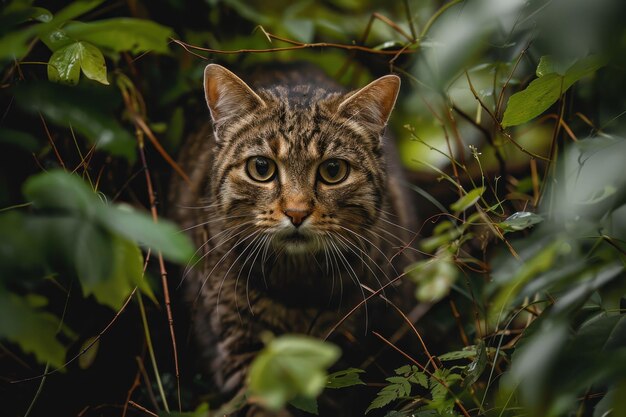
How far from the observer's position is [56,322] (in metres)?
1.73

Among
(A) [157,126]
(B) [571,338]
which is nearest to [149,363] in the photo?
(A) [157,126]

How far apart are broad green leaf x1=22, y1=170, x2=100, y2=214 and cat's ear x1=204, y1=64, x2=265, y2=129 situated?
128cm

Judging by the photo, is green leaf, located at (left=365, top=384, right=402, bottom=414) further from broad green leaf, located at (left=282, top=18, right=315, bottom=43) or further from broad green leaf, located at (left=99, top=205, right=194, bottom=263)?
broad green leaf, located at (left=282, top=18, right=315, bottom=43)

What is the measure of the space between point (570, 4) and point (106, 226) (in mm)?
846

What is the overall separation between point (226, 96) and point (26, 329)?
1457 mm

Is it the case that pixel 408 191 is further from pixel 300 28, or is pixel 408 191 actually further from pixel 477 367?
pixel 477 367

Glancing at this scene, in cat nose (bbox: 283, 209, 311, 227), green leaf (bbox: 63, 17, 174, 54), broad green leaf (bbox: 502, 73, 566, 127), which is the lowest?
cat nose (bbox: 283, 209, 311, 227)

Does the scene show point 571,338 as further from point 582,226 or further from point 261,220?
point 261,220

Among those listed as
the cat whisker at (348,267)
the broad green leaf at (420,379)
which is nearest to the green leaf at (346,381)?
the broad green leaf at (420,379)

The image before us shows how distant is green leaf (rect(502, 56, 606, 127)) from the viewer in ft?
4.63

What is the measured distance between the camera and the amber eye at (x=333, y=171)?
2.22 metres

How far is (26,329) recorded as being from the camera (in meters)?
1.00

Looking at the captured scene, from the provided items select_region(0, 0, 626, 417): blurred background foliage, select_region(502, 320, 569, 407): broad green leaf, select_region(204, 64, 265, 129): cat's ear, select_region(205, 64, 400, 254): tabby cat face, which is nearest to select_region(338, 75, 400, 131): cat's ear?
select_region(205, 64, 400, 254): tabby cat face

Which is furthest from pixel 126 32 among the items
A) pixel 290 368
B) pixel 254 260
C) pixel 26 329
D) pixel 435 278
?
pixel 435 278
